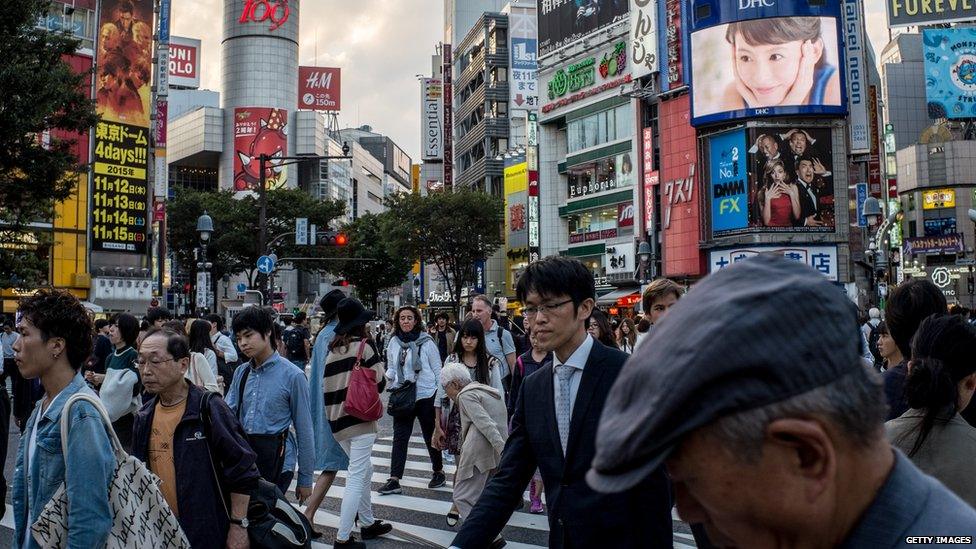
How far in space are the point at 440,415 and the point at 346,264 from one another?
50.8 m

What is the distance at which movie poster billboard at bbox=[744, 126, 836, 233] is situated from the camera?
134ft

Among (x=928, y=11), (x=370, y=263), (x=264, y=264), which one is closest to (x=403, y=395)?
(x=264, y=264)

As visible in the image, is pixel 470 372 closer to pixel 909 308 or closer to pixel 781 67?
pixel 909 308

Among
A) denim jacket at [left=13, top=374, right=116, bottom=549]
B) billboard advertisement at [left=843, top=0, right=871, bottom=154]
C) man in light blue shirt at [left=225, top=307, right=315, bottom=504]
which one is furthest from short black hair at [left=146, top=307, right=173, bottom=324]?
billboard advertisement at [left=843, top=0, right=871, bottom=154]

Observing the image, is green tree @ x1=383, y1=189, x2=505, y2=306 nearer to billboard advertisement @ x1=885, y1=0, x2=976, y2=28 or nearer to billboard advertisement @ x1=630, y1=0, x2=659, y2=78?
billboard advertisement @ x1=630, y1=0, x2=659, y2=78

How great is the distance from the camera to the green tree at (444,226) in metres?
48.2

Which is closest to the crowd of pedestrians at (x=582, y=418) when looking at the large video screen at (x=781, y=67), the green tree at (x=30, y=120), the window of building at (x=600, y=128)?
the green tree at (x=30, y=120)

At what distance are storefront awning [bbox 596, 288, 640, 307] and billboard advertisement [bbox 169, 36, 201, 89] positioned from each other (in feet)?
262

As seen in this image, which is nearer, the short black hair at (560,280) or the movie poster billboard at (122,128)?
the short black hair at (560,280)

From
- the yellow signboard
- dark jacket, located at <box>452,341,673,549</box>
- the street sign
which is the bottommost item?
dark jacket, located at <box>452,341,673,549</box>

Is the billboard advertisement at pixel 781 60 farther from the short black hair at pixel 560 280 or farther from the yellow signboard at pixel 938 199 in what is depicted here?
the yellow signboard at pixel 938 199

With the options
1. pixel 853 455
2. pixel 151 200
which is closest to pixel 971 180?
pixel 151 200

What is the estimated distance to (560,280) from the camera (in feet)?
11.8

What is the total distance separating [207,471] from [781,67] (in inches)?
1614
